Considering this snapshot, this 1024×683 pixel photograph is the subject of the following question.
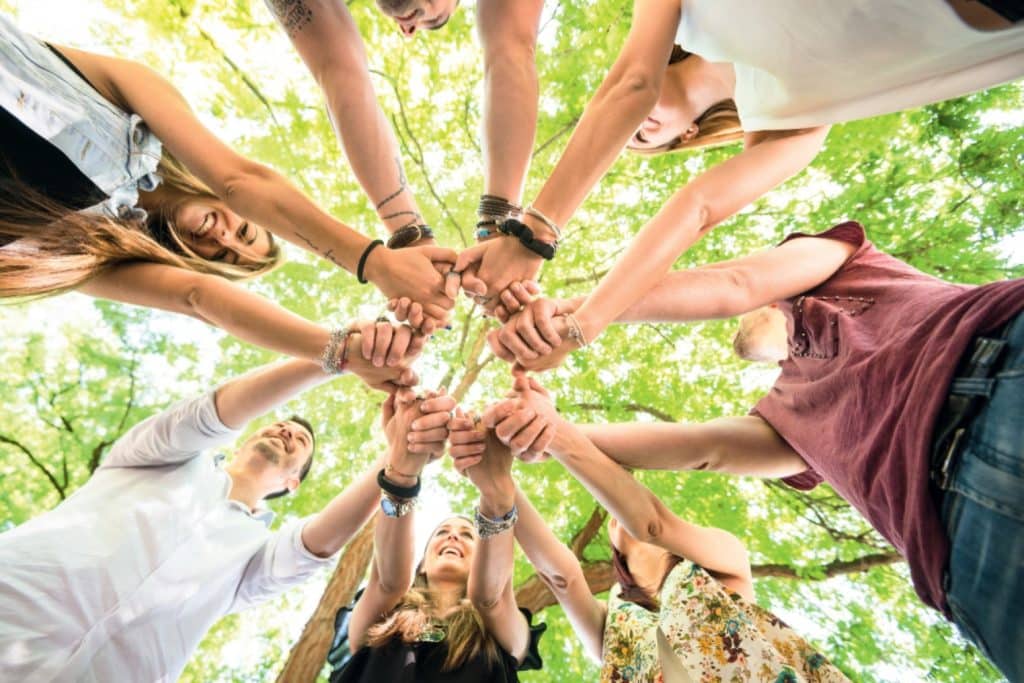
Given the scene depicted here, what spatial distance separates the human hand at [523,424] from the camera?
1.64 m

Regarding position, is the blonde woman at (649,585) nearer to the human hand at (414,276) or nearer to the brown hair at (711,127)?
the human hand at (414,276)

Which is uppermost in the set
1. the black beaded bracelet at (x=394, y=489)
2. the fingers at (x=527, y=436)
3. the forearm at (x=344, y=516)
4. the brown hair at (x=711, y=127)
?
the brown hair at (x=711, y=127)

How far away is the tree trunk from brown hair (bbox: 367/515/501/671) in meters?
1.32

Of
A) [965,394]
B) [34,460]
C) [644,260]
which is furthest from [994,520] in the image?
[34,460]

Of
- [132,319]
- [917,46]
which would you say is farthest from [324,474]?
[917,46]

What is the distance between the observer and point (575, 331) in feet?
5.13

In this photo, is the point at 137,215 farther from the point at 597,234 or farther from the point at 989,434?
the point at 597,234

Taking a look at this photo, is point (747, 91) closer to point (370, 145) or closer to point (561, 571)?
point (370, 145)

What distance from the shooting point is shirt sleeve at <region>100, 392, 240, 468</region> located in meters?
2.21

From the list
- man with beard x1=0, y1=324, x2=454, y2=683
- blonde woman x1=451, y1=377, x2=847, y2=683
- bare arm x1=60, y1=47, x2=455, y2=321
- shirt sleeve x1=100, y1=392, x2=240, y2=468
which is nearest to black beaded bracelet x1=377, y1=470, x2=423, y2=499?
man with beard x1=0, y1=324, x2=454, y2=683

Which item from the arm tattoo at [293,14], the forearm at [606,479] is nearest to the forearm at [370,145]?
the arm tattoo at [293,14]

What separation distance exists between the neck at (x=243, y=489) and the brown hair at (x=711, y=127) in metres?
3.35

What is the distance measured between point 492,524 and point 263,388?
1.30 m

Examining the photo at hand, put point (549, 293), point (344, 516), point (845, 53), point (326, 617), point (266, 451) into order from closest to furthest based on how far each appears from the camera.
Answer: point (845, 53), point (344, 516), point (266, 451), point (326, 617), point (549, 293)
